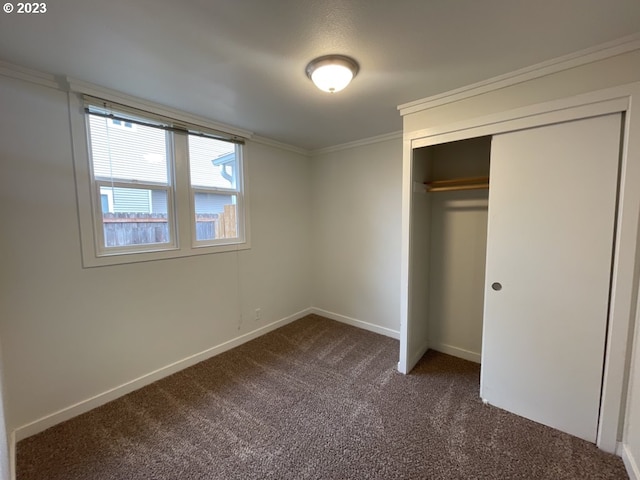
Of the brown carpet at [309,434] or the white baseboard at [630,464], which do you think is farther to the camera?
the brown carpet at [309,434]

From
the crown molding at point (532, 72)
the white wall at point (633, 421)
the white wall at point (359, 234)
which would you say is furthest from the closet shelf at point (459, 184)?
the white wall at point (633, 421)

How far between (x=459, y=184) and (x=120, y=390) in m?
3.53

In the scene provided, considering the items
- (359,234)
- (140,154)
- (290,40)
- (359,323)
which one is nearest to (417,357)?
(359,323)

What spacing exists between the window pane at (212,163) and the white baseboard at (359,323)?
2180mm

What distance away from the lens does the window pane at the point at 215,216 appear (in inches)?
109

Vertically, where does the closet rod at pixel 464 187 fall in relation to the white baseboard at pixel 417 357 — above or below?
above

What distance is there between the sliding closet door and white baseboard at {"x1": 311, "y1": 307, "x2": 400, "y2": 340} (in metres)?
1.26

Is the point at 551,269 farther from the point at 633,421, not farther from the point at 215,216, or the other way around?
the point at 215,216

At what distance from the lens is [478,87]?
1972 millimetres

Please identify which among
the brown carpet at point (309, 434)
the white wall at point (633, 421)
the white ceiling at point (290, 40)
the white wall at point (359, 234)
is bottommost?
the brown carpet at point (309, 434)

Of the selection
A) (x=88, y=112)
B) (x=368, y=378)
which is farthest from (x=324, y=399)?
(x=88, y=112)

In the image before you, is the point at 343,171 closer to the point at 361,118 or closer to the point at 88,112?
the point at 361,118

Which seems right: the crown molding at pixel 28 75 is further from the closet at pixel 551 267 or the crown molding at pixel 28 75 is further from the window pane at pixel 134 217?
the closet at pixel 551 267

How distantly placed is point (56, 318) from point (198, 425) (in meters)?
1.28
